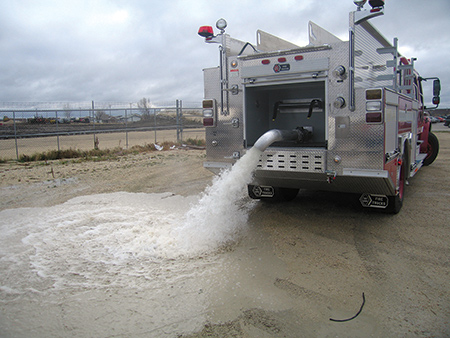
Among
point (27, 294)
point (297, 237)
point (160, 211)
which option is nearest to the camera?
point (27, 294)

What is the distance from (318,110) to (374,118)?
174cm

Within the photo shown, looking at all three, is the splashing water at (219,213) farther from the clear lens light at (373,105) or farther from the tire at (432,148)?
the tire at (432,148)

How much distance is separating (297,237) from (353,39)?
2617 millimetres

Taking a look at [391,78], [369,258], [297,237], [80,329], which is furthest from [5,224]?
[391,78]

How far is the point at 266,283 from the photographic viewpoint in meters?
3.74

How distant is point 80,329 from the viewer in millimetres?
3004

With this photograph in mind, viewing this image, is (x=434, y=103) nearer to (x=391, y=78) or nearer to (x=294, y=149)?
(x=391, y=78)

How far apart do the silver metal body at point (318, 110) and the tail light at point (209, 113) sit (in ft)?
0.26

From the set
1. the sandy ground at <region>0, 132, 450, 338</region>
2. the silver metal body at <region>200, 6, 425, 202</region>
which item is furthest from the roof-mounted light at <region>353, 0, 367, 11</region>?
the sandy ground at <region>0, 132, 450, 338</region>

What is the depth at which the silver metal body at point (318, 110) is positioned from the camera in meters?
4.69

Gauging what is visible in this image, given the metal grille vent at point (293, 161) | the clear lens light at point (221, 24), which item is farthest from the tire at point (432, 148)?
the clear lens light at point (221, 24)

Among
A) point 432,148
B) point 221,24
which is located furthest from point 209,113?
point 432,148

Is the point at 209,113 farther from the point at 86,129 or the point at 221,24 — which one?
the point at 86,129

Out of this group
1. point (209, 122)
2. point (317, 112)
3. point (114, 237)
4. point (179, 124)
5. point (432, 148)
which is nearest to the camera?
point (114, 237)
